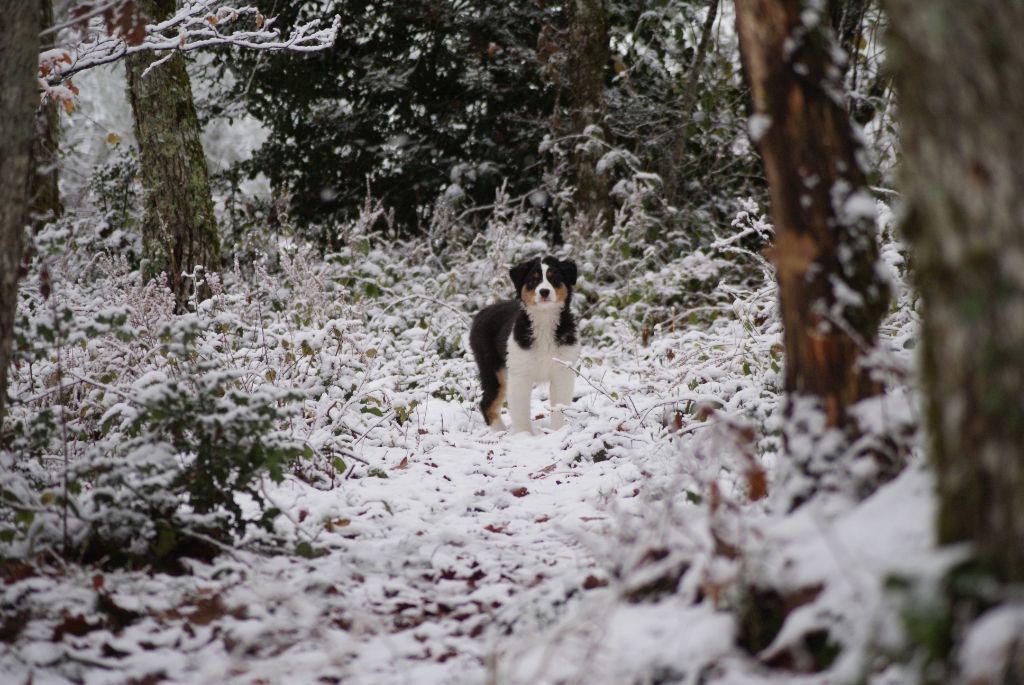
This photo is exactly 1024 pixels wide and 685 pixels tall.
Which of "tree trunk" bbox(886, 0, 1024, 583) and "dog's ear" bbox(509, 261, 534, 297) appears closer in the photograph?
"tree trunk" bbox(886, 0, 1024, 583)

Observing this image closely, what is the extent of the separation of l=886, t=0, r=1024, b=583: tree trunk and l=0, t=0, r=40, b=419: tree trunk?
8.77 ft

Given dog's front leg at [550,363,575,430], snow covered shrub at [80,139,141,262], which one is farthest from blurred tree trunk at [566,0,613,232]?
snow covered shrub at [80,139,141,262]

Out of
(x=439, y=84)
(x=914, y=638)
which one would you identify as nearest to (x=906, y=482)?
(x=914, y=638)

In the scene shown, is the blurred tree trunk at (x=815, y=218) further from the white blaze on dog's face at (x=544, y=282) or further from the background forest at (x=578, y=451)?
the white blaze on dog's face at (x=544, y=282)

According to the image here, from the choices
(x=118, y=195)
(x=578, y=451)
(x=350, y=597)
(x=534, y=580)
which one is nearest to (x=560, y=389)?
(x=578, y=451)

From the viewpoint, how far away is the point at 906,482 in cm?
220

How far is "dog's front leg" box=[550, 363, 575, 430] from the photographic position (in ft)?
24.3

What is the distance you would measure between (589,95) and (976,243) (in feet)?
35.3

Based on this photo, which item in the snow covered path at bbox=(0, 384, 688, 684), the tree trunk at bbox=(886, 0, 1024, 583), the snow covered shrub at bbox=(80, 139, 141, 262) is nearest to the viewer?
the tree trunk at bbox=(886, 0, 1024, 583)

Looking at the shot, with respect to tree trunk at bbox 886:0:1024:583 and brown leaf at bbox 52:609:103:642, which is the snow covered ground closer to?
brown leaf at bbox 52:609:103:642

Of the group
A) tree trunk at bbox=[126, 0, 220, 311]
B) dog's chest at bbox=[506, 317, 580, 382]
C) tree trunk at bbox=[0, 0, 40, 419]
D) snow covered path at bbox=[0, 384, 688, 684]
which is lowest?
snow covered path at bbox=[0, 384, 688, 684]

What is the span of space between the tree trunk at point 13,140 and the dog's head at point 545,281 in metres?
4.78

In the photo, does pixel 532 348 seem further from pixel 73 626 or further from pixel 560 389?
pixel 73 626

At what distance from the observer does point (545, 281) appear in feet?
24.7
